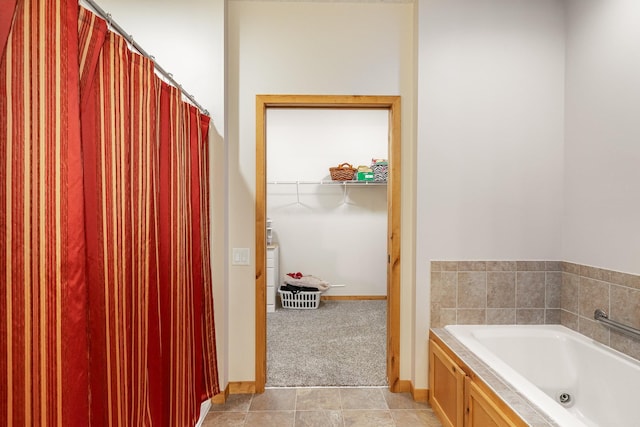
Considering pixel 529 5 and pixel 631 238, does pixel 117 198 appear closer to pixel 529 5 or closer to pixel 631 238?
pixel 631 238

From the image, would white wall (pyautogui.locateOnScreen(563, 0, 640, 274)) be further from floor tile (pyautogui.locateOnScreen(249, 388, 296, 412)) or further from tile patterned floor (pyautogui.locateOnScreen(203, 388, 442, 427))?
floor tile (pyautogui.locateOnScreen(249, 388, 296, 412))

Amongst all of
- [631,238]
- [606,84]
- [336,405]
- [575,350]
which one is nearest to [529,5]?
[606,84]

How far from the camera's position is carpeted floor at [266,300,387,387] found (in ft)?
8.52

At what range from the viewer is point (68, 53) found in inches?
34.6

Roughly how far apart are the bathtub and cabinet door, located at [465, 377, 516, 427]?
5.0 inches

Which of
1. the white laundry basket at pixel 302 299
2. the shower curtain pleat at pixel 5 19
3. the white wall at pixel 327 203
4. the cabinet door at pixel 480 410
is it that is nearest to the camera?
the shower curtain pleat at pixel 5 19

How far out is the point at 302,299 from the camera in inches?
177

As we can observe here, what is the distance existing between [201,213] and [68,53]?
1230 millimetres

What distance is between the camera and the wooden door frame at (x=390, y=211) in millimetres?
2416

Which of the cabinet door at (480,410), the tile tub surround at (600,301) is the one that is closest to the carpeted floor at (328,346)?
the cabinet door at (480,410)

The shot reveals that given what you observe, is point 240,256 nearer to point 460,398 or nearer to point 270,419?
point 270,419

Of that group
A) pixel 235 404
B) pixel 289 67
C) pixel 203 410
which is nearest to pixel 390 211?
pixel 289 67

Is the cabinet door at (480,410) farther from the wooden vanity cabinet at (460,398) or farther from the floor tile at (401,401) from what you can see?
the floor tile at (401,401)

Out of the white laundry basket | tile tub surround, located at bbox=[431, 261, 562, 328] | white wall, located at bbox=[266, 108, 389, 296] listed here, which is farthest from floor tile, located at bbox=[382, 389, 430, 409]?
white wall, located at bbox=[266, 108, 389, 296]
